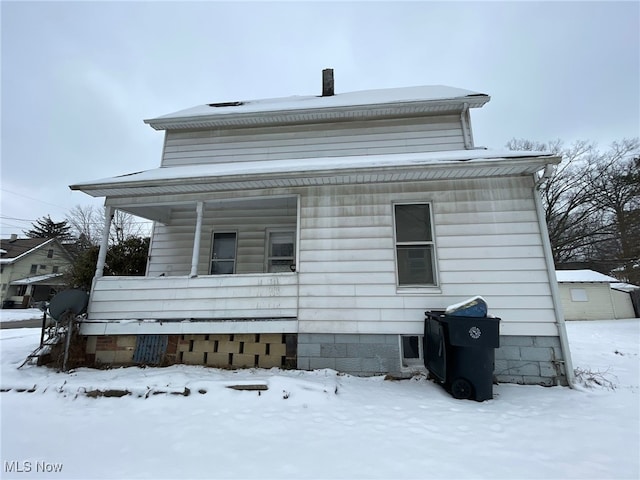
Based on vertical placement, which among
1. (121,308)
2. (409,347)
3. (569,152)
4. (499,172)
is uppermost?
(569,152)

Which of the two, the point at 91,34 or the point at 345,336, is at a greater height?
the point at 91,34

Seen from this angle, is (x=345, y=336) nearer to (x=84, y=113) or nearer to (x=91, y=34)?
(x=91, y=34)

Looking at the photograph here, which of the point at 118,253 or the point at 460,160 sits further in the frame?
the point at 118,253

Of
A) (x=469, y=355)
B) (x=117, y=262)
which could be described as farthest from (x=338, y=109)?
(x=117, y=262)

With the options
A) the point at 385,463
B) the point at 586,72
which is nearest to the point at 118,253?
the point at 385,463

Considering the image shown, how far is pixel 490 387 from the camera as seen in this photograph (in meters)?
3.55

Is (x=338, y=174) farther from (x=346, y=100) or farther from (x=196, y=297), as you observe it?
(x=196, y=297)

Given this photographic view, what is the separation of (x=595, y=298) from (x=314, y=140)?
761 inches

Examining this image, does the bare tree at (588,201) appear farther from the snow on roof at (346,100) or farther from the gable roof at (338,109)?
the gable roof at (338,109)

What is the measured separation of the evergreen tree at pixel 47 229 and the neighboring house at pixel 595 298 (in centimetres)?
5185

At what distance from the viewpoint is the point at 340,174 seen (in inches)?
186

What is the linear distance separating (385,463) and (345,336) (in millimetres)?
2370

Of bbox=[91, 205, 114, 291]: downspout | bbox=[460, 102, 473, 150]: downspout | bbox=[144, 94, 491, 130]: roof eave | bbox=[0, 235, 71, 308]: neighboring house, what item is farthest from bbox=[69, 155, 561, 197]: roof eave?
bbox=[0, 235, 71, 308]: neighboring house

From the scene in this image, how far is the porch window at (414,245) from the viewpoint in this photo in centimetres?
472
